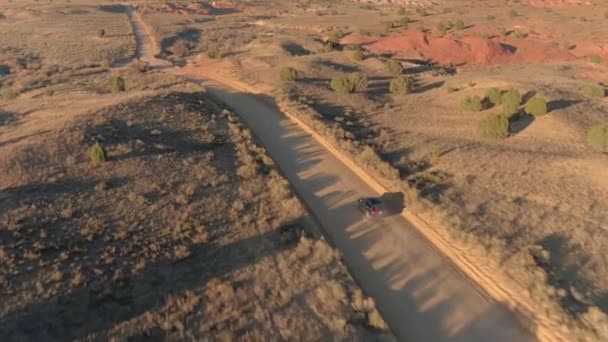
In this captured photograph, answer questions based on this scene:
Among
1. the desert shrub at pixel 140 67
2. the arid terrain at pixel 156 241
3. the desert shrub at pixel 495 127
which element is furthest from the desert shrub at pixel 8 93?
the desert shrub at pixel 495 127

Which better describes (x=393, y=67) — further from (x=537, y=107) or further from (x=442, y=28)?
(x=442, y=28)

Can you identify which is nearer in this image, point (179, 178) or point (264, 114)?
point (179, 178)

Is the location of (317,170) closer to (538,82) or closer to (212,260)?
(212,260)

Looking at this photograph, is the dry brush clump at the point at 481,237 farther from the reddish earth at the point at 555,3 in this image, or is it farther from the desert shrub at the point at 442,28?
the reddish earth at the point at 555,3

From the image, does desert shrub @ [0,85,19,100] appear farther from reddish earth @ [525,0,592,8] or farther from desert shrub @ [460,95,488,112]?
reddish earth @ [525,0,592,8]

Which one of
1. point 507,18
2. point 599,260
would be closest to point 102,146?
point 599,260

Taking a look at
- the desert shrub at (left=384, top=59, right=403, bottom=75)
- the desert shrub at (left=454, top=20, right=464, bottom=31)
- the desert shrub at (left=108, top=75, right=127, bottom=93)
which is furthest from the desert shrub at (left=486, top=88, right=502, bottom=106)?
the desert shrub at (left=454, top=20, right=464, bottom=31)
